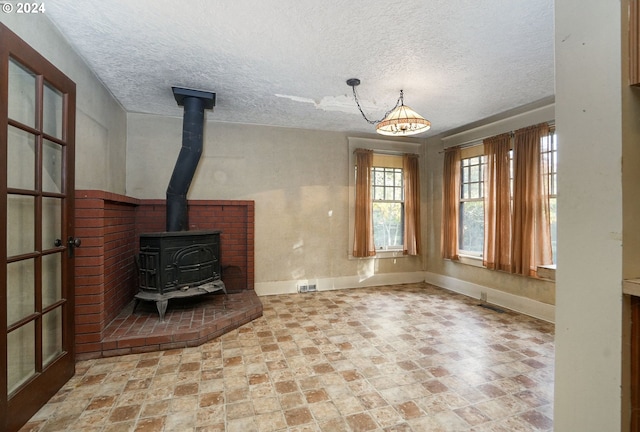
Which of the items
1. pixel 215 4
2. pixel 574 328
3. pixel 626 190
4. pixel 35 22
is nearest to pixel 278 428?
pixel 574 328

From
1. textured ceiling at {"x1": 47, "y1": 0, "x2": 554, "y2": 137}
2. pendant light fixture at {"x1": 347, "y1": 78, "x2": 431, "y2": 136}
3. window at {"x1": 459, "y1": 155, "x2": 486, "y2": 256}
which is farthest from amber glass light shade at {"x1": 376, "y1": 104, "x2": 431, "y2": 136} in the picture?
window at {"x1": 459, "y1": 155, "x2": 486, "y2": 256}

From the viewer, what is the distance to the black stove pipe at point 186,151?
3281 millimetres

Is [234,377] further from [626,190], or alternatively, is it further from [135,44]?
[135,44]

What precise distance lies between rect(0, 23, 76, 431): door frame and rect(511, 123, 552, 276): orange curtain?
4538 millimetres

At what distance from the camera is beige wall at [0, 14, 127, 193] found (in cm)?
192

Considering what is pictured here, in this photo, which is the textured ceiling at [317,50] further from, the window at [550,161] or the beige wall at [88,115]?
the window at [550,161]

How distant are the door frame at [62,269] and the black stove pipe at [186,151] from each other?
125cm

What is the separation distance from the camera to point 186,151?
3410 millimetres

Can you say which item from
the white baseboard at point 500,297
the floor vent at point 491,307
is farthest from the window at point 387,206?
the floor vent at point 491,307

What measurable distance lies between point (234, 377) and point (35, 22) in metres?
2.78

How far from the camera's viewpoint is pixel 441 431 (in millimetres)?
1656

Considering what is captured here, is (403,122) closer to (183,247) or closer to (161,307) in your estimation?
(183,247)

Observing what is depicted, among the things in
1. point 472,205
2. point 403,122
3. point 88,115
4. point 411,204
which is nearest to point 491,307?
point 472,205

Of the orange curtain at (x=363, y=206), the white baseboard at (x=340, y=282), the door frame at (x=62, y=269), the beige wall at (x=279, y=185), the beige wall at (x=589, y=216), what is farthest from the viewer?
the orange curtain at (x=363, y=206)
